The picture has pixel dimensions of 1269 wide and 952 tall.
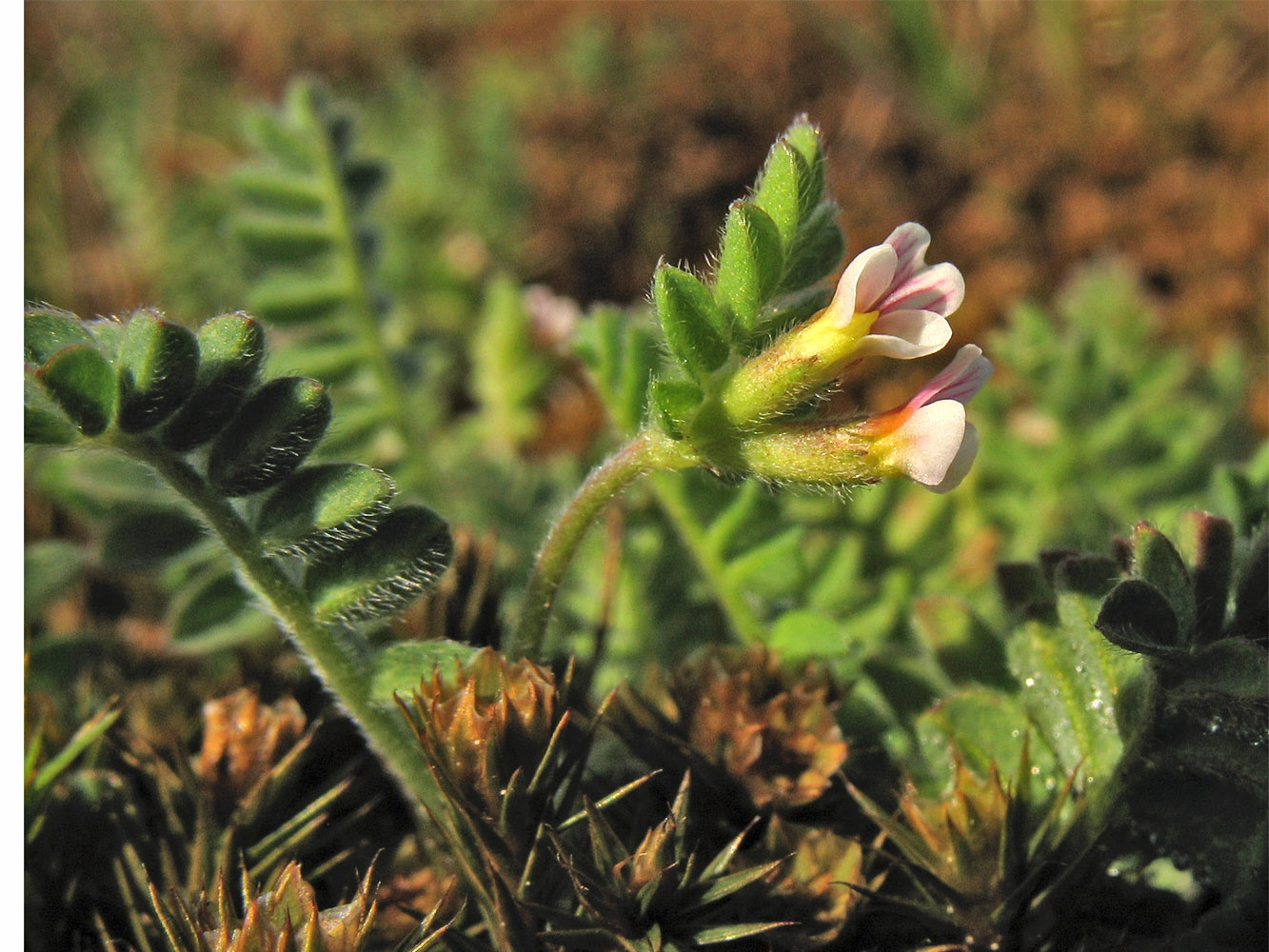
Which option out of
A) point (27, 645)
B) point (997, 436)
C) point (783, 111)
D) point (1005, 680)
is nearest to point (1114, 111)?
point (783, 111)

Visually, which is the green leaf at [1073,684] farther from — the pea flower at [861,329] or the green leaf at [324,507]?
the green leaf at [324,507]

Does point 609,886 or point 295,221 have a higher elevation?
point 295,221

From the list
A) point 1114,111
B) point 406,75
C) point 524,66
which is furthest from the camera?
point 524,66

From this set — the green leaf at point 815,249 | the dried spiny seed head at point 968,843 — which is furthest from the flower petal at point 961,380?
the dried spiny seed head at point 968,843

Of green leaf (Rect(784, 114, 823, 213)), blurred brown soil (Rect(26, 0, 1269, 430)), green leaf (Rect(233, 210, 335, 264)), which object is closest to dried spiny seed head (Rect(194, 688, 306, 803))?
green leaf (Rect(784, 114, 823, 213))

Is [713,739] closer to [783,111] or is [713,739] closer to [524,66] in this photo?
[783,111]

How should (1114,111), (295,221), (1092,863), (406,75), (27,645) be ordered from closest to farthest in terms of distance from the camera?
(1092,863) → (27,645) → (295,221) → (1114,111) → (406,75)

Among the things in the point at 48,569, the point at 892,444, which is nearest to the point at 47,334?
the point at 892,444
